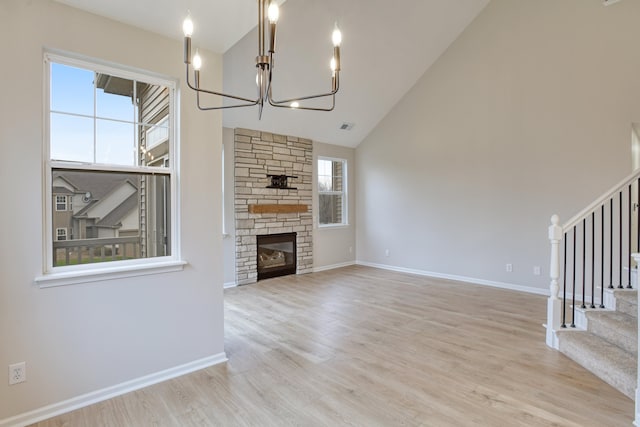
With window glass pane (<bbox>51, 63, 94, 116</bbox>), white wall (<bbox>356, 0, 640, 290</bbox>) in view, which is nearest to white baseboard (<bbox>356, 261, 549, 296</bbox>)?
white wall (<bbox>356, 0, 640, 290</bbox>)

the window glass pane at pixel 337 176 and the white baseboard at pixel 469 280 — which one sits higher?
the window glass pane at pixel 337 176

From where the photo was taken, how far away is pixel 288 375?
270 centimetres

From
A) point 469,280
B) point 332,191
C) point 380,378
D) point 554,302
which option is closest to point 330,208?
point 332,191

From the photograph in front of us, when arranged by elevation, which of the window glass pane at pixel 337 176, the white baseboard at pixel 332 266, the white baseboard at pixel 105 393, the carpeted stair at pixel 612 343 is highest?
the window glass pane at pixel 337 176

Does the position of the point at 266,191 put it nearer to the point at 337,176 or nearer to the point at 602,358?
the point at 337,176

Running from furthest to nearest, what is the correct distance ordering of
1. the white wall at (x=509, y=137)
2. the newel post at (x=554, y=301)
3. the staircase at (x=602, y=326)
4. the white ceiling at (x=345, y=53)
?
the white wall at (x=509, y=137) < the white ceiling at (x=345, y=53) < the newel post at (x=554, y=301) < the staircase at (x=602, y=326)

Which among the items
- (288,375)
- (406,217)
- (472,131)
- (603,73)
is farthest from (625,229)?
(288,375)

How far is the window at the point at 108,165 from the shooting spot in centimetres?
226

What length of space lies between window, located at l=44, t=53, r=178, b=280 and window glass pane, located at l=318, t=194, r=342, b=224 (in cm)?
475

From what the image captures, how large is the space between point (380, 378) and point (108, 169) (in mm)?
2622

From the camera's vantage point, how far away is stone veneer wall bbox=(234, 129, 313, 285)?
5.77 m

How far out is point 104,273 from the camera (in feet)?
7.70

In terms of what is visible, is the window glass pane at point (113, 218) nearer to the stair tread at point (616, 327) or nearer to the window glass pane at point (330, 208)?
the stair tread at point (616, 327)

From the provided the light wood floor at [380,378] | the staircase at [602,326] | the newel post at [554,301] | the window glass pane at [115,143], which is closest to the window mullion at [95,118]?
the window glass pane at [115,143]
